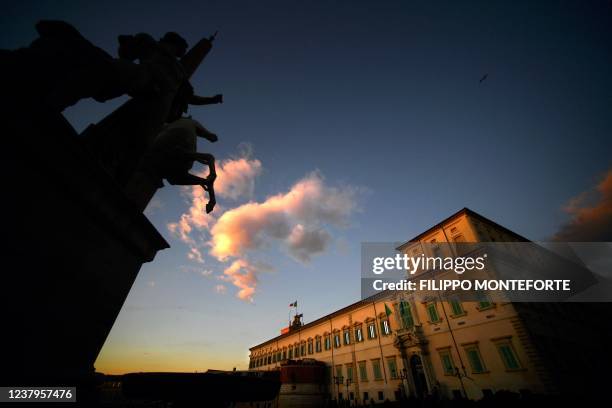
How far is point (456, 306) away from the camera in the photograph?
18.7m

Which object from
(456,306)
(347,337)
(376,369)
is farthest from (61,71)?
(347,337)

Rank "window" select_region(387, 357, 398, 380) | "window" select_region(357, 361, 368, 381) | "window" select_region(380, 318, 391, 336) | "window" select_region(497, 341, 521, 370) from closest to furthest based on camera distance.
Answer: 1. "window" select_region(497, 341, 521, 370)
2. "window" select_region(387, 357, 398, 380)
3. "window" select_region(380, 318, 391, 336)
4. "window" select_region(357, 361, 368, 381)

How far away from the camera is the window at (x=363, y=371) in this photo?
2385 centimetres

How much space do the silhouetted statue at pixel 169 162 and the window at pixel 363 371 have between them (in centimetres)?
2718

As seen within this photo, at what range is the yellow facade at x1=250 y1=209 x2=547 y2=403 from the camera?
50.0 feet

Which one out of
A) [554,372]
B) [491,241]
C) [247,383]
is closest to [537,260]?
[491,241]

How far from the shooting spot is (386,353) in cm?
2242

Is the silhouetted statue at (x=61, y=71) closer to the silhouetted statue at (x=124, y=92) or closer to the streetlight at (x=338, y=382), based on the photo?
the silhouetted statue at (x=124, y=92)

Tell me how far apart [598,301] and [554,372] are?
21493 millimetres

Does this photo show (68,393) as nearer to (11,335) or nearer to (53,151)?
(11,335)

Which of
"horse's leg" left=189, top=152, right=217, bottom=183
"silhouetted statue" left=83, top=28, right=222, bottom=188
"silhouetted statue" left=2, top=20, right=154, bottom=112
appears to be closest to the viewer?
"silhouetted statue" left=2, top=20, right=154, bottom=112

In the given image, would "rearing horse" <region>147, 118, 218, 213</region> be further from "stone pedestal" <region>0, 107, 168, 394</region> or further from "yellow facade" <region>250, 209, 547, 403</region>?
"yellow facade" <region>250, 209, 547, 403</region>

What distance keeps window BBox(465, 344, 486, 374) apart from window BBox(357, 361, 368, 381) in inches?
410

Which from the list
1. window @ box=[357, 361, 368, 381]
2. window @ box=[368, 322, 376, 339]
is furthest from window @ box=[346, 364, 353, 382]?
window @ box=[368, 322, 376, 339]
